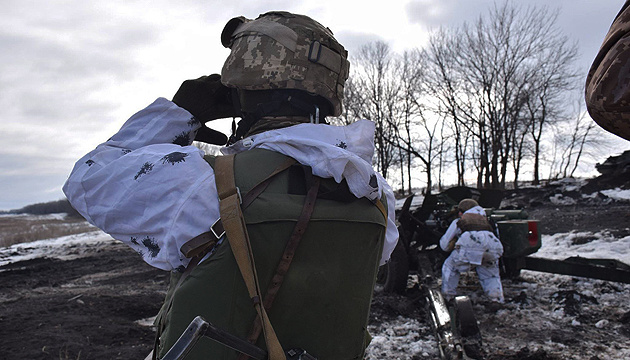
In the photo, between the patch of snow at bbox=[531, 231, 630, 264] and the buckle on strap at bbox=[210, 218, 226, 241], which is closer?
the buckle on strap at bbox=[210, 218, 226, 241]

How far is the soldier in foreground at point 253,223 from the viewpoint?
133cm

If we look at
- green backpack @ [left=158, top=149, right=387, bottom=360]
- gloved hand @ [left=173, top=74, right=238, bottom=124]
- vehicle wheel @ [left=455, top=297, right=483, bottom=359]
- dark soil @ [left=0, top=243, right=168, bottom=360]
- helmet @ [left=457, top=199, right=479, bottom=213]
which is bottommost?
dark soil @ [left=0, top=243, right=168, bottom=360]

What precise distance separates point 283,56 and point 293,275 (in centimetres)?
89

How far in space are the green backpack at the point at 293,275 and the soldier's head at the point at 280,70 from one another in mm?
404

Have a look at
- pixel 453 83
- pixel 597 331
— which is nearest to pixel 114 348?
pixel 597 331

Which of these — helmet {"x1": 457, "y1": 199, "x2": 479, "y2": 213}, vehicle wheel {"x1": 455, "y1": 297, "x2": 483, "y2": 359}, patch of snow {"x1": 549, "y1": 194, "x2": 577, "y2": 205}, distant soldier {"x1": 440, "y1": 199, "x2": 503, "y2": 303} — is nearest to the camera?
vehicle wheel {"x1": 455, "y1": 297, "x2": 483, "y2": 359}

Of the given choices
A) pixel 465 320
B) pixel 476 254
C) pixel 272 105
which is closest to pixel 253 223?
pixel 272 105

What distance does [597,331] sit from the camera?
17.5ft

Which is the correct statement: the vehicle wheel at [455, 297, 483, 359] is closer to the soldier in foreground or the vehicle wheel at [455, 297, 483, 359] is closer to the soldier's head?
the soldier in foreground

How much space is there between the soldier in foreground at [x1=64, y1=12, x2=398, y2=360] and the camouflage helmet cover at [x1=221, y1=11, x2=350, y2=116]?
310 millimetres

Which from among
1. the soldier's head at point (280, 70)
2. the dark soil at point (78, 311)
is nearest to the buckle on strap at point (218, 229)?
the soldier's head at point (280, 70)

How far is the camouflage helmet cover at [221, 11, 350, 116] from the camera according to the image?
1.82 meters

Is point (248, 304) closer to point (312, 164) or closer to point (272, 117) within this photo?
point (312, 164)

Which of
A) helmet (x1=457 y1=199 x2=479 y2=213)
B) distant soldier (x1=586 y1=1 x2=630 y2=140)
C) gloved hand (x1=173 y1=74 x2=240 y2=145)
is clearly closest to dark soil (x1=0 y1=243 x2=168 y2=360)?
gloved hand (x1=173 y1=74 x2=240 y2=145)
